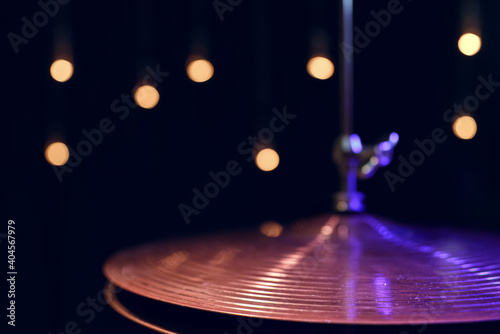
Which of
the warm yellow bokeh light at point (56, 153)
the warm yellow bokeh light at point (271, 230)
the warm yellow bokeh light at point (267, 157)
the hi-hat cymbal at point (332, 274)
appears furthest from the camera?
the warm yellow bokeh light at point (267, 157)

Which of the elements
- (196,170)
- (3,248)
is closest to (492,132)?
(196,170)

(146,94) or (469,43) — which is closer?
(469,43)

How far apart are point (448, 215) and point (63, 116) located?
44.9 inches

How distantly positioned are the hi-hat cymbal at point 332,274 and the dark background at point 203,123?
46 centimetres

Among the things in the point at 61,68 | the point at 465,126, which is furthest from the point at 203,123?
the point at 465,126

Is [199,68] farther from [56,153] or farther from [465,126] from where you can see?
[465,126]

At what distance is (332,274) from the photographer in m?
0.75

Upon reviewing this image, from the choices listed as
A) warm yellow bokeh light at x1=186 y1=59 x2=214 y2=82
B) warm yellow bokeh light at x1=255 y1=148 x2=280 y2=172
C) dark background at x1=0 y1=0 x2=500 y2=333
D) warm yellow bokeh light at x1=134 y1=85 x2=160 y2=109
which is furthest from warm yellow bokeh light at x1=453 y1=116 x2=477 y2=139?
warm yellow bokeh light at x1=134 y1=85 x2=160 y2=109

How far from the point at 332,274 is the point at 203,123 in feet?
3.28

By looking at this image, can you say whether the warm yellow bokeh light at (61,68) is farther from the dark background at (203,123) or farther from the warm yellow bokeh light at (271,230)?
the warm yellow bokeh light at (271,230)

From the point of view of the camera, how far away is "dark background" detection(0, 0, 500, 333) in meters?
1.40

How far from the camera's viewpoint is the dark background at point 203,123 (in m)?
1.40

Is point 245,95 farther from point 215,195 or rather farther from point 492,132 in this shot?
point 492,132

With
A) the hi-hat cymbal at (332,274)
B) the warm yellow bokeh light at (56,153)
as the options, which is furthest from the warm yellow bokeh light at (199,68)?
the hi-hat cymbal at (332,274)
